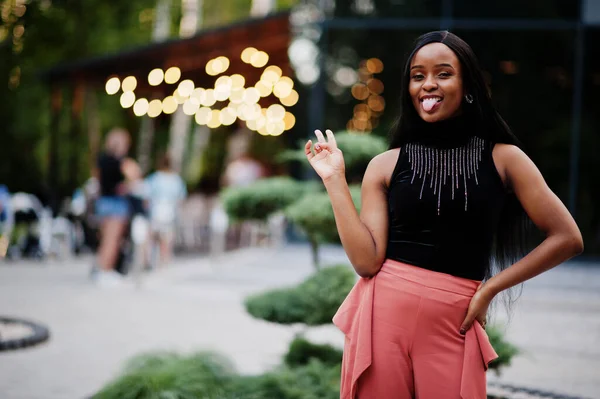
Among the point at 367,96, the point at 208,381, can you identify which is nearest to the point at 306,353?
the point at 208,381

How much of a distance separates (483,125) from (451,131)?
0.32 ft

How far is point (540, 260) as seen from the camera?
2.31 meters

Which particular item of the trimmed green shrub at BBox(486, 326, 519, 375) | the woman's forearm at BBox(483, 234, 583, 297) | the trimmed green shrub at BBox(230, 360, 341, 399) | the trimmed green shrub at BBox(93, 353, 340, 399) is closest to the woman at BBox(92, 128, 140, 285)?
the trimmed green shrub at BBox(93, 353, 340, 399)

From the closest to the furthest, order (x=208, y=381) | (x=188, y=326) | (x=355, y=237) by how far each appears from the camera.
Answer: (x=355, y=237)
(x=208, y=381)
(x=188, y=326)

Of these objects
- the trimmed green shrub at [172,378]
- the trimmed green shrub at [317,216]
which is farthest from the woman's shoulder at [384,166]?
the trimmed green shrub at [317,216]

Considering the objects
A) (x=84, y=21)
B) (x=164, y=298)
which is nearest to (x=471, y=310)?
(x=164, y=298)

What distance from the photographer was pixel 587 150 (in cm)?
1445

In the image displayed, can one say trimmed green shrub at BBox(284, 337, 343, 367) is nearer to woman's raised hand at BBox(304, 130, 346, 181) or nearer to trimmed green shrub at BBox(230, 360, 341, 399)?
trimmed green shrub at BBox(230, 360, 341, 399)

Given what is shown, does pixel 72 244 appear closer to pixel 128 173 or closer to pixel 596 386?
pixel 128 173

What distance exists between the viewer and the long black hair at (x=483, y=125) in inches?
93.9

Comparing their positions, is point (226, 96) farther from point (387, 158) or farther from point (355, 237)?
point (355, 237)

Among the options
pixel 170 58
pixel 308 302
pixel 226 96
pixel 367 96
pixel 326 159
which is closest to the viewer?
pixel 326 159

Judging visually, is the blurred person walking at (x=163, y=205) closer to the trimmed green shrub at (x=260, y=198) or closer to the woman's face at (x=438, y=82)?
the trimmed green shrub at (x=260, y=198)

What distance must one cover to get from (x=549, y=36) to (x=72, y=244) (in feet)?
32.5
